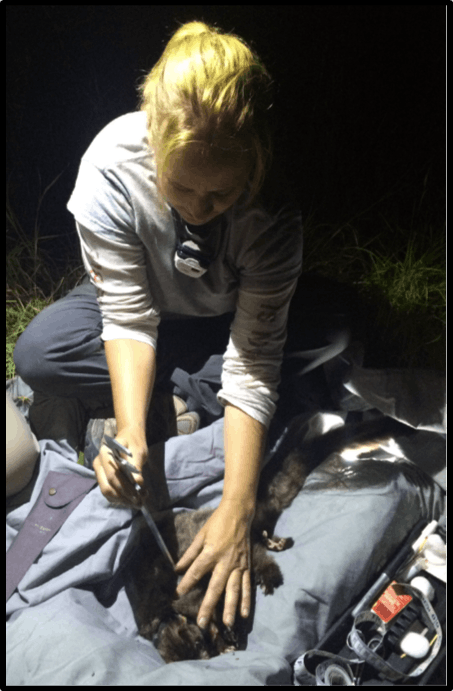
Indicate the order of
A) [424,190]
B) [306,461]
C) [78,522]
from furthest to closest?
[424,190]
[306,461]
[78,522]

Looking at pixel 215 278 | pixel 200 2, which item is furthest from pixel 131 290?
pixel 200 2

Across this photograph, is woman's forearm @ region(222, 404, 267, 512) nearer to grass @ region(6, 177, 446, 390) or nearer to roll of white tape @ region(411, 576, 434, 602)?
roll of white tape @ region(411, 576, 434, 602)

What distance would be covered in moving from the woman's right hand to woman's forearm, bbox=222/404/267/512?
0.59 ft

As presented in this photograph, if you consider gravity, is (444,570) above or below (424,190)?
below

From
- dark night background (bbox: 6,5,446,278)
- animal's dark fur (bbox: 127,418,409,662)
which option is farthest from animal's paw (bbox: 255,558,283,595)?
dark night background (bbox: 6,5,446,278)

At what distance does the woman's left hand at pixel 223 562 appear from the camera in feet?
2.95

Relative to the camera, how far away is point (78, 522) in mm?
1019

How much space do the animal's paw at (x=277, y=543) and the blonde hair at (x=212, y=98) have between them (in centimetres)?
77

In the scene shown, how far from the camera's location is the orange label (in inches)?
39.2

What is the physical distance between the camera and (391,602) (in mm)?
1006

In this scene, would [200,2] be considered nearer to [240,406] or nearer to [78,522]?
[240,406]

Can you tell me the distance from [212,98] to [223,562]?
793mm

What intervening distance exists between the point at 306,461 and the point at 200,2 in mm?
1134

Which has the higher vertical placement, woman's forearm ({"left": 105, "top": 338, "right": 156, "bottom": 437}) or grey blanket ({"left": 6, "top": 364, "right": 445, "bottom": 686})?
woman's forearm ({"left": 105, "top": 338, "right": 156, "bottom": 437})
